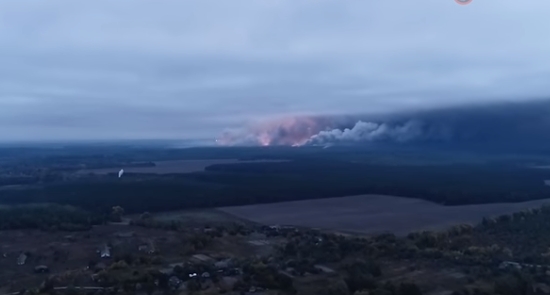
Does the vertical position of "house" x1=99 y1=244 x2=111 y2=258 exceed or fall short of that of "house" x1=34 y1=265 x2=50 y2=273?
it exceeds it

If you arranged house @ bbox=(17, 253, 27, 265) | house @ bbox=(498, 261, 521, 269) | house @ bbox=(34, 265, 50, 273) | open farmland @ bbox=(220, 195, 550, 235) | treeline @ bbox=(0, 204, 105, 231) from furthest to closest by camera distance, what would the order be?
open farmland @ bbox=(220, 195, 550, 235) < treeline @ bbox=(0, 204, 105, 231) < house @ bbox=(17, 253, 27, 265) < house @ bbox=(34, 265, 50, 273) < house @ bbox=(498, 261, 521, 269)

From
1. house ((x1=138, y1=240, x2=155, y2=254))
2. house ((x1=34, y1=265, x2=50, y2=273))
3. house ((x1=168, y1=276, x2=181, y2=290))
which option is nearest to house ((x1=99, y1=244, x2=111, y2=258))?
house ((x1=138, y1=240, x2=155, y2=254))

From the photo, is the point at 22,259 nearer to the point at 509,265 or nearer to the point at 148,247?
the point at 148,247

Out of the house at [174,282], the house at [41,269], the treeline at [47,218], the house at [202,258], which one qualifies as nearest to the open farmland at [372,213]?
the treeline at [47,218]

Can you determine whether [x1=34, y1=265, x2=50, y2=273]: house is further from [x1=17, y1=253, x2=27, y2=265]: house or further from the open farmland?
the open farmland

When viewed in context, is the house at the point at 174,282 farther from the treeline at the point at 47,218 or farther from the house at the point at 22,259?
the treeline at the point at 47,218

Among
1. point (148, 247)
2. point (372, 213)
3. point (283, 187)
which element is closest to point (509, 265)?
point (148, 247)

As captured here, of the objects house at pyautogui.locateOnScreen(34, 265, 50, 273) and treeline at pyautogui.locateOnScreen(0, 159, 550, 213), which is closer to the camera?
house at pyautogui.locateOnScreen(34, 265, 50, 273)
